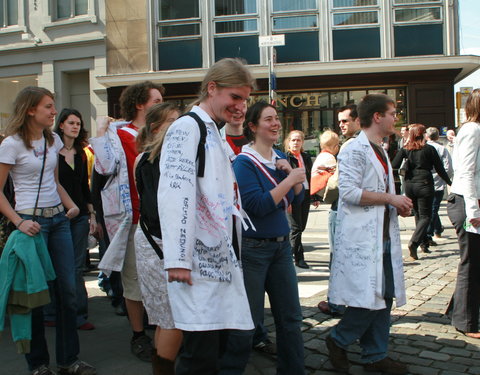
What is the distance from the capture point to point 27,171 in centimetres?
349

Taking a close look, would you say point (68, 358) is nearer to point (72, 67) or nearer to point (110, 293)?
point (110, 293)

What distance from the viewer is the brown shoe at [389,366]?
3.56 meters

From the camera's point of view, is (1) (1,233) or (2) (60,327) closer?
(2) (60,327)

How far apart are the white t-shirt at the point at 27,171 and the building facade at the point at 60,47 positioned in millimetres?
15199

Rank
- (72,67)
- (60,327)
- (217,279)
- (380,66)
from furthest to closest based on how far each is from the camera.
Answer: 1. (72,67)
2. (380,66)
3. (60,327)
4. (217,279)

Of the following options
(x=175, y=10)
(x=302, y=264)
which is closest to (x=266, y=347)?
(x=302, y=264)

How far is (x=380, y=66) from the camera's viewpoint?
54.1 ft

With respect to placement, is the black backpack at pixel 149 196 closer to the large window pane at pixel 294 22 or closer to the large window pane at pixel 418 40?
the large window pane at pixel 294 22

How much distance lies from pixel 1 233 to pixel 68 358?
1.36m

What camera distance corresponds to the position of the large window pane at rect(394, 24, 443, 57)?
666 inches

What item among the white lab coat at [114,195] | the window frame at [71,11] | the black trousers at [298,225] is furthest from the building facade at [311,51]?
the white lab coat at [114,195]

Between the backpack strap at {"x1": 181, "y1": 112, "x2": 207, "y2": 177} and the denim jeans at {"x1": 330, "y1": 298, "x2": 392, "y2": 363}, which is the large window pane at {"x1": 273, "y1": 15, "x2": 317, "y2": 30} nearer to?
the denim jeans at {"x1": 330, "y1": 298, "x2": 392, "y2": 363}

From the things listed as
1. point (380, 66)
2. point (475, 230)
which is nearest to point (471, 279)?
point (475, 230)

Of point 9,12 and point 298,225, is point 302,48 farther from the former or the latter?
point 298,225
